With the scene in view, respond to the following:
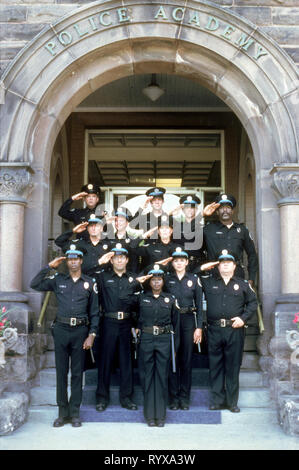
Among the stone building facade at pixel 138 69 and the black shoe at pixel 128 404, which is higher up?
the stone building facade at pixel 138 69

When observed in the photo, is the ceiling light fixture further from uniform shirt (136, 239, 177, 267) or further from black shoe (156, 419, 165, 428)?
black shoe (156, 419, 165, 428)

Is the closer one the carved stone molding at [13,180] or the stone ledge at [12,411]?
the stone ledge at [12,411]

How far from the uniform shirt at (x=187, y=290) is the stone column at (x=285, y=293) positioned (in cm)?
82

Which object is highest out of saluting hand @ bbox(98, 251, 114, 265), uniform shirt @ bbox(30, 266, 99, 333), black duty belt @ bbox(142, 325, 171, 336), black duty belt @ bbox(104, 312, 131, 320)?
saluting hand @ bbox(98, 251, 114, 265)

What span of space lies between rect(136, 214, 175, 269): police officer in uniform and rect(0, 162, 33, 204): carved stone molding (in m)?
1.49

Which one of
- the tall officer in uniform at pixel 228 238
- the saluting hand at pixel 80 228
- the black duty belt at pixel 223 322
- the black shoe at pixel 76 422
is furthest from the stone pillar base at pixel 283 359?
the saluting hand at pixel 80 228

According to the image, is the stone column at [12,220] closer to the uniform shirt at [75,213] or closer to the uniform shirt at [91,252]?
the uniform shirt at [91,252]

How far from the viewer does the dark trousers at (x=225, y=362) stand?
5832 mm

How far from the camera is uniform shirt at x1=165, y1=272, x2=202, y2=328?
6090 mm

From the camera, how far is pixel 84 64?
22.7ft

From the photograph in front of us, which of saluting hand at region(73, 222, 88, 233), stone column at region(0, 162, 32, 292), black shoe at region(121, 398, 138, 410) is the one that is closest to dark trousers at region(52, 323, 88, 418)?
black shoe at region(121, 398, 138, 410)

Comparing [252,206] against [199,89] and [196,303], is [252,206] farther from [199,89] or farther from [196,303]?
[196,303]

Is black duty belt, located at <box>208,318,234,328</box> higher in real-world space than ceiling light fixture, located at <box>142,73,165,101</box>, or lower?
lower

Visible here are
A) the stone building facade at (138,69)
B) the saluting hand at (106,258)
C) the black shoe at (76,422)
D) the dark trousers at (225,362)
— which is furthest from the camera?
the stone building facade at (138,69)
